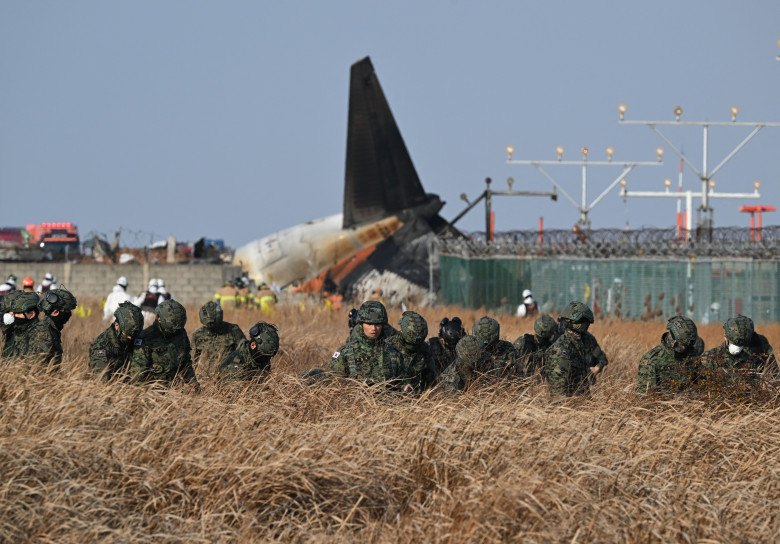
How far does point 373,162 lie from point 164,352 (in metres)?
30.3

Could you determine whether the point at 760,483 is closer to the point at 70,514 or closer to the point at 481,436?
the point at 481,436

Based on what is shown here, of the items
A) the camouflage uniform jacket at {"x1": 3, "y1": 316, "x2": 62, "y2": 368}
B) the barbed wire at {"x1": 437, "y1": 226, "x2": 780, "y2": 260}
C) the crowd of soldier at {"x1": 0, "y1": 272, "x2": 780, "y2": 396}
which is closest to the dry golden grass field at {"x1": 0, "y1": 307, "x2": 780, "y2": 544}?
the crowd of soldier at {"x1": 0, "y1": 272, "x2": 780, "y2": 396}

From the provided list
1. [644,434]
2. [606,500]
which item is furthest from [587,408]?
[606,500]

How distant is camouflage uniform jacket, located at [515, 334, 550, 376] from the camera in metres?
14.0

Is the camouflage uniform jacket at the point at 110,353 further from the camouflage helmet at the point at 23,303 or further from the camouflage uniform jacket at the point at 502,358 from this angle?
the camouflage uniform jacket at the point at 502,358

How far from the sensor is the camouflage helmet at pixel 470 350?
1232 centimetres

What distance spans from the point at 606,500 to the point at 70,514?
3.95m

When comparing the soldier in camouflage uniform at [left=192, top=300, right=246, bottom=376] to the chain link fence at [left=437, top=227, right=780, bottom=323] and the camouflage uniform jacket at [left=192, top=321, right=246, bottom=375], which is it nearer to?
the camouflage uniform jacket at [left=192, top=321, right=246, bottom=375]

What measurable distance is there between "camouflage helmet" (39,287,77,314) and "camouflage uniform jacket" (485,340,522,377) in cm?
488

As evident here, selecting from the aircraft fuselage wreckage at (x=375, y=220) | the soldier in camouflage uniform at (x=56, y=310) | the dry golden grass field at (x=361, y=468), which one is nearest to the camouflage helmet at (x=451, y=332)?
the dry golden grass field at (x=361, y=468)

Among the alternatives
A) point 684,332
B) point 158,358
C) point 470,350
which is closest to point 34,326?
point 158,358

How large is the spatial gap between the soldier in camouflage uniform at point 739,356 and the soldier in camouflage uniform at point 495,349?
7.04ft

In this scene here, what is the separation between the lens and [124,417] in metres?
9.88

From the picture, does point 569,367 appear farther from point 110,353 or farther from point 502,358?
point 110,353
